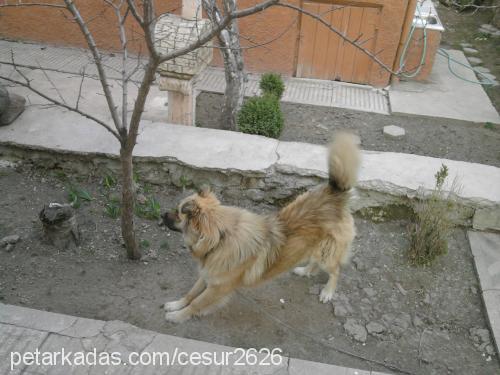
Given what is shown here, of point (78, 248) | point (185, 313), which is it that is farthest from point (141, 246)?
point (185, 313)

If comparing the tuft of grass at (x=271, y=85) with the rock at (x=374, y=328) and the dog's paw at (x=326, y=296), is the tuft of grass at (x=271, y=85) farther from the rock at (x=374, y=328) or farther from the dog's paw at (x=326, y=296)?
the rock at (x=374, y=328)

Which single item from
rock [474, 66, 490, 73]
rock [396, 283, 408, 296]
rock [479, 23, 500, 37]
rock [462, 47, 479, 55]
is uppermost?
rock [479, 23, 500, 37]

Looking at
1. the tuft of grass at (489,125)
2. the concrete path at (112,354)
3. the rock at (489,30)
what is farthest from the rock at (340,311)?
the rock at (489,30)

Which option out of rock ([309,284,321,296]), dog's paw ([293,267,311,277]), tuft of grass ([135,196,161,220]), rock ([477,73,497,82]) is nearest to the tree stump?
tuft of grass ([135,196,161,220])

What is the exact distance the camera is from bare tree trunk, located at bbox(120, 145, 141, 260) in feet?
11.3

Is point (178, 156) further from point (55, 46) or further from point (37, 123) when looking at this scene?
point (55, 46)

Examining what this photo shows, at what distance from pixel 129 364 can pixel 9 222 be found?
2.22 metres

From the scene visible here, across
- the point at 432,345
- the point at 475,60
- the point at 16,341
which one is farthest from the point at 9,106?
the point at 475,60

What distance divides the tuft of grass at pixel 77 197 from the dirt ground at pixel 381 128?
6.83ft

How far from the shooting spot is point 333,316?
3.78m

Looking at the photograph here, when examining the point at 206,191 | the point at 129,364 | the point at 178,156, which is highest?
the point at 206,191

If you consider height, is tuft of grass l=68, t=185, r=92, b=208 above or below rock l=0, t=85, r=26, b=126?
below

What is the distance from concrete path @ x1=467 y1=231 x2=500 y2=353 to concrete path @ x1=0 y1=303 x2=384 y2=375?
1.37 m

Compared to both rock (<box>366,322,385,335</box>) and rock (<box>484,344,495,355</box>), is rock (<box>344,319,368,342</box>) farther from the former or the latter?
rock (<box>484,344,495,355</box>)
